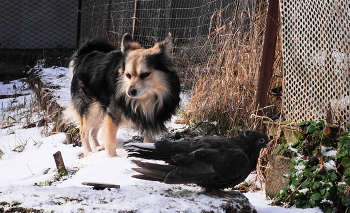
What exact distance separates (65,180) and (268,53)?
7.48 ft

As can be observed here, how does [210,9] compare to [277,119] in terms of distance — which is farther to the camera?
[210,9]

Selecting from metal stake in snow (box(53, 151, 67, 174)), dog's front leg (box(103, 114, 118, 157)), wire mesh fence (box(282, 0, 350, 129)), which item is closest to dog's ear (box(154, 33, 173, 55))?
dog's front leg (box(103, 114, 118, 157))

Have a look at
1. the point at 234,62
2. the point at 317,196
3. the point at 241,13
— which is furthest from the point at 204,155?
the point at 241,13

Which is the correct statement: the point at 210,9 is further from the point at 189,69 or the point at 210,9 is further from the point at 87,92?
the point at 87,92

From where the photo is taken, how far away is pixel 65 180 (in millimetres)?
3812

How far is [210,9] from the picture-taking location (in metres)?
6.65

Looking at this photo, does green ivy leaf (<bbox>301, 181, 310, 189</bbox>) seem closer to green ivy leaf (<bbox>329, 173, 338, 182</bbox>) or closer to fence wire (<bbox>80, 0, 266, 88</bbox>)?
green ivy leaf (<bbox>329, 173, 338, 182</bbox>)

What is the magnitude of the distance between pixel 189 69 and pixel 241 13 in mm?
1417

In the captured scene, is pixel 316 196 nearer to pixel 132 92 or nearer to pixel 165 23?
pixel 132 92

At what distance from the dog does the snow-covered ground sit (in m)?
0.37

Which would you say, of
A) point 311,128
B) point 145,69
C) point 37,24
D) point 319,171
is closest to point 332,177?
point 319,171

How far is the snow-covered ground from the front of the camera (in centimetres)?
223

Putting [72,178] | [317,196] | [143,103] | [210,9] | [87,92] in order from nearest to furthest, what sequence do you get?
[317,196], [72,178], [143,103], [87,92], [210,9]

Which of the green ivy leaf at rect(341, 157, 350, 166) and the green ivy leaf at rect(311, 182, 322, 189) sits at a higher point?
the green ivy leaf at rect(341, 157, 350, 166)
